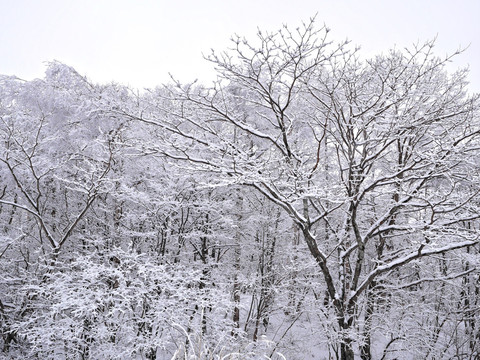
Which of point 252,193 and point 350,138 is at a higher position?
point 350,138

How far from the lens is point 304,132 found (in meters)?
11.7

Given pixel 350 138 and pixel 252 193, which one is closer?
pixel 350 138

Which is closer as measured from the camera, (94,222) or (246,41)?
(246,41)

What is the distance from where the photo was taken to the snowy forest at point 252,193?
5750mm

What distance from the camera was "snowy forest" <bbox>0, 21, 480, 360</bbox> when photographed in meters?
5.75

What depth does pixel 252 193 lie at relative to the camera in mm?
10555

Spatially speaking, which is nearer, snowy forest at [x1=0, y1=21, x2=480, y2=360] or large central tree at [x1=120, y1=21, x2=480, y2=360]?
large central tree at [x1=120, y1=21, x2=480, y2=360]

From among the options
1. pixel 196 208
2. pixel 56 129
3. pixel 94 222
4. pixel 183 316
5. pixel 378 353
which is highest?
pixel 56 129

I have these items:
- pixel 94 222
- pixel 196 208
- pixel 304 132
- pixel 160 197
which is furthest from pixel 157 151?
pixel 304 132

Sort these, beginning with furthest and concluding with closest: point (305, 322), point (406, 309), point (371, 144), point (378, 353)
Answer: point (305, 322), point (378, 353), point (406, 309), point (371, 144)

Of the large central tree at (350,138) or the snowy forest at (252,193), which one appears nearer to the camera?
the large central tree at (350,138)

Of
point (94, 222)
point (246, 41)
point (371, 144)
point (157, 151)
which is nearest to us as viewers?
point (246, 41)

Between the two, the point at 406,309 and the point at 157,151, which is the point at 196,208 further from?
the point at 406,309

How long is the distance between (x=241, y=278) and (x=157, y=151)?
4.75 meters
